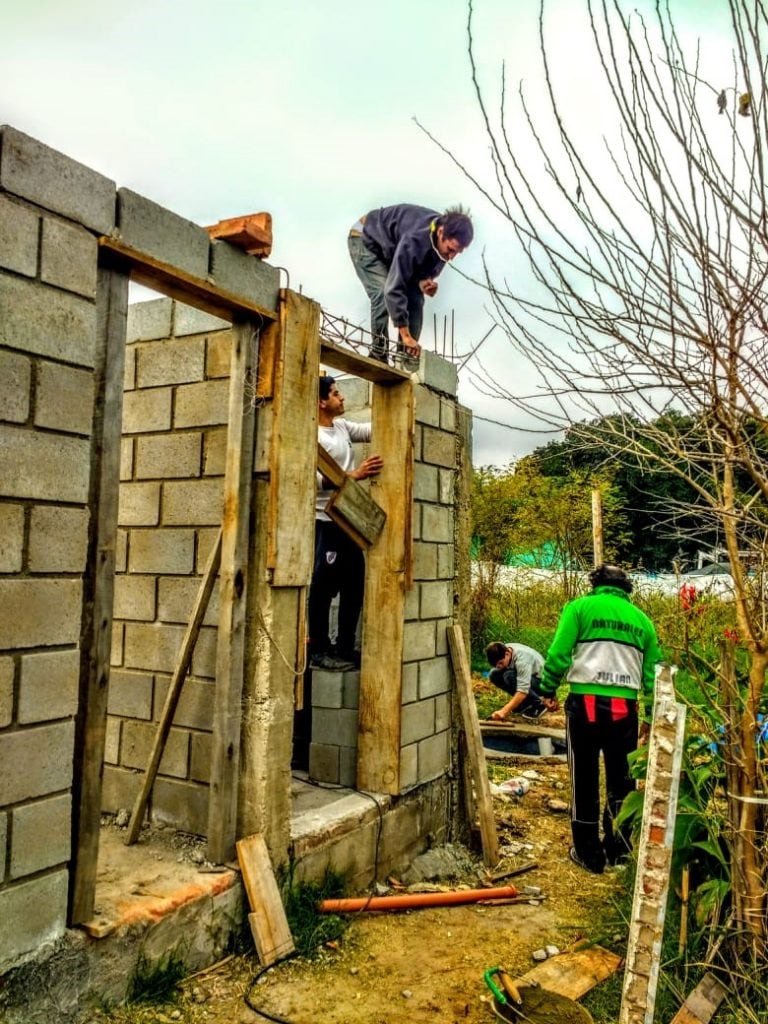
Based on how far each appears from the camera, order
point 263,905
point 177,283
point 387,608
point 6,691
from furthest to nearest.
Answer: point 387,608
point 263,905
point 177,283
point 6,691

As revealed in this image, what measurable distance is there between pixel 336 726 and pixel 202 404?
2255 mm

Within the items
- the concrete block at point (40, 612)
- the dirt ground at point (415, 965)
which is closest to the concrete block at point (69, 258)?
the concrete block at point (40, 612)

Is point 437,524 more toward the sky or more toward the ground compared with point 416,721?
more toward the sky

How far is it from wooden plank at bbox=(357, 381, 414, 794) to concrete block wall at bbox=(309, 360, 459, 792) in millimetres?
87

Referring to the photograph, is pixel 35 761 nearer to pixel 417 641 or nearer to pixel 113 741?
pixel 113 741

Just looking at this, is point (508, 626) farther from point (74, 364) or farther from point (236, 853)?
point (74, 364)

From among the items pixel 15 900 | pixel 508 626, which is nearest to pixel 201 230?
pixel 15 900

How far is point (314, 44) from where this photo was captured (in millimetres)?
3174

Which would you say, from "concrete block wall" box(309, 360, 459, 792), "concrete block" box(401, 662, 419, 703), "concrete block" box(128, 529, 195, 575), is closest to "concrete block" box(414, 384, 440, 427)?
"concrete block wall" box(309, 360, 459, 792)

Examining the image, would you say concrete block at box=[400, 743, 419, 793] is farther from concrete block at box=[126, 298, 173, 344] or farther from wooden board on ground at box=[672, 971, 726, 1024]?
concrete block at box=[126, 298, 173, 344]

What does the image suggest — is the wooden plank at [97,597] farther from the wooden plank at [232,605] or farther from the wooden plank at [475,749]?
the wooden plank at [475,749]

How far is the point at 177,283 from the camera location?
3688 millimetres

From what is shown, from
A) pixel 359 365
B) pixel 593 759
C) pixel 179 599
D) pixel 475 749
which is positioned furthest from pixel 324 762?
pixel 359 365

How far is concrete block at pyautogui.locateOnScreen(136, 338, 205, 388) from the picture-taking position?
4508 millimetres
